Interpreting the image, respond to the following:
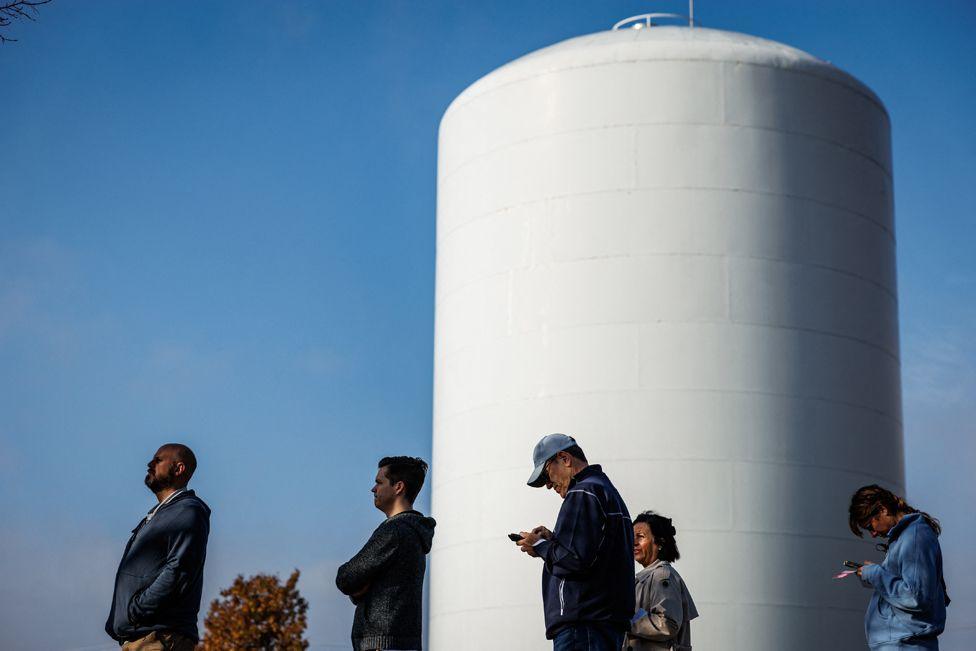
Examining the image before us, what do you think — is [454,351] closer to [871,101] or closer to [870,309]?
[870,309]

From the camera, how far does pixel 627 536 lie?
250 inches

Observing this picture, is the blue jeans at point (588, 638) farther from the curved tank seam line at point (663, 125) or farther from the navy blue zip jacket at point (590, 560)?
the curved tank seam line at point (663, 125)

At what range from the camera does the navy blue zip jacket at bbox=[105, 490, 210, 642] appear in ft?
21.6

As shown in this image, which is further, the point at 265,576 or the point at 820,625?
the point at 265,576

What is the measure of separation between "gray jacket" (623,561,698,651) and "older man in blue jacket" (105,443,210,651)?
2.48 m

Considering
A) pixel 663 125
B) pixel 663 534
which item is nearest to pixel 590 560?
pixel 663 534

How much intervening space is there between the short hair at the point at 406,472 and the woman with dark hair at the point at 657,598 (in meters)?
1.58

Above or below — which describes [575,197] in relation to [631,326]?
above

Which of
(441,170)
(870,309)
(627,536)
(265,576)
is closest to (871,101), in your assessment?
(870,309)

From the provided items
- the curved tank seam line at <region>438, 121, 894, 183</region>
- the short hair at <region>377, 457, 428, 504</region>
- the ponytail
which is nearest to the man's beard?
the short hair at <region>377, 457, 428, 504</region>

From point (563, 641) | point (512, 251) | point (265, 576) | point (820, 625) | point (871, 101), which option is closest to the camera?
point (563, 641)

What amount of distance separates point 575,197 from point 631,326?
140 centimetres

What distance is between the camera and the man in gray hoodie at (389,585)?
245 inches

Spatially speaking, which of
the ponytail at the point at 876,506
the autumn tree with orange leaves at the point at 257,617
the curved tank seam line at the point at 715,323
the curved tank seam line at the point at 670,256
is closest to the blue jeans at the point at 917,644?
the ponytail at the point at 876,506
